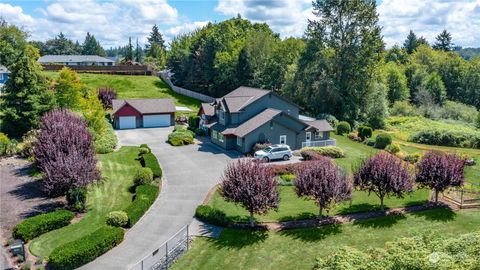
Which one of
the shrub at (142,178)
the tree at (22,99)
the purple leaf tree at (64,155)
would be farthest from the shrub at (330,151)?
the tree at (22,99)

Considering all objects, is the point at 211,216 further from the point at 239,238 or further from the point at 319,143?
the point at 319,143

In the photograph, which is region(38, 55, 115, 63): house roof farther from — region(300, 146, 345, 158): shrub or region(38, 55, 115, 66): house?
region(300, 146, 345, 158): shrub

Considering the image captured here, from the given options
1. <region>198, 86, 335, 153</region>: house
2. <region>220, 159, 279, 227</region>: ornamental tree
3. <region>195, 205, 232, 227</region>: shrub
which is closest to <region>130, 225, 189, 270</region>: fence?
<region>195, 205, 232, 227</region>: shrub

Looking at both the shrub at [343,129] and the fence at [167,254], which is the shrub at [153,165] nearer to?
the fence at [167,254]

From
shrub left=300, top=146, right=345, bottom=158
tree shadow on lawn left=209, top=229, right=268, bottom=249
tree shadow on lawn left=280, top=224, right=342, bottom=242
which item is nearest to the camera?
tree shadow on lawn left=209, top=229, right=268, bottom=249

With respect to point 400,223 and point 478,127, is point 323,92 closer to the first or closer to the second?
point 478,127
